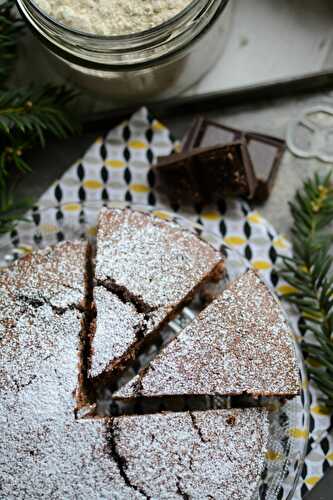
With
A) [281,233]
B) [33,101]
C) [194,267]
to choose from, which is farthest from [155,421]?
[33,101]

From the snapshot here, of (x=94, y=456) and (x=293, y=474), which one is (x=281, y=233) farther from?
(x=94, y=456)

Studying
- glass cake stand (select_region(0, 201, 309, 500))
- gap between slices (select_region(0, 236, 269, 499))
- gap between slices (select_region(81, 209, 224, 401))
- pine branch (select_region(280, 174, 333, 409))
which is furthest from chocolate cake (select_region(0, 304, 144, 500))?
pine branch (select_region(280, 174, 333, 409))

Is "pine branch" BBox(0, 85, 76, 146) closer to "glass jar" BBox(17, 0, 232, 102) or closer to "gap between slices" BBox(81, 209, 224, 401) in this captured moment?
"glass jar" BBox(17, 0, 232, 102)

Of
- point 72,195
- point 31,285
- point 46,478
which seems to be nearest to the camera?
point 46,478

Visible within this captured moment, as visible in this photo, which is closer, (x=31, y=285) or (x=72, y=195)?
(x=31, y=285)

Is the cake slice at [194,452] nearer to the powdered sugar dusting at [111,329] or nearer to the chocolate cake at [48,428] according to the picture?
the chocolate cake at [48,428]
